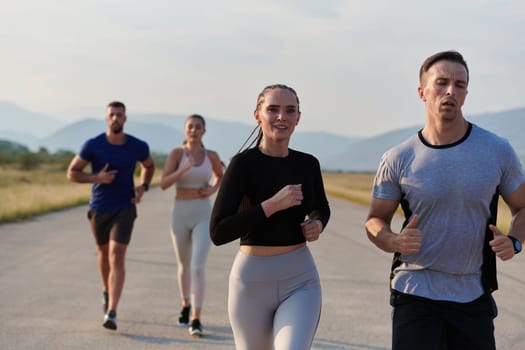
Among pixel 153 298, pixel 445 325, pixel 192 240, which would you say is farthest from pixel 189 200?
pixel 445 325

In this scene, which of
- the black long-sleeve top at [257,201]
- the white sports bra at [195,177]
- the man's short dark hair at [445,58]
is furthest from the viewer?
the white sports bra at [195,177]

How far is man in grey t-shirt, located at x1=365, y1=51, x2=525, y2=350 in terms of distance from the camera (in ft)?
11.7

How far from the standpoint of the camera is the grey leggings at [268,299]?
13.0ft

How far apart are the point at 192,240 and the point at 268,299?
11.2 feet

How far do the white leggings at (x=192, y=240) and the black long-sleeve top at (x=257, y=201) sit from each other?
120 inches

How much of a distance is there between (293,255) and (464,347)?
3.27ft

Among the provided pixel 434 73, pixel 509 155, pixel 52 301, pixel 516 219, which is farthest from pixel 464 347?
pixel 52 301

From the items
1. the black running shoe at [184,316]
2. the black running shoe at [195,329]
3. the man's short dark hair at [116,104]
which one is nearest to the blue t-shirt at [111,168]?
the man's short dark hair at [116,104]

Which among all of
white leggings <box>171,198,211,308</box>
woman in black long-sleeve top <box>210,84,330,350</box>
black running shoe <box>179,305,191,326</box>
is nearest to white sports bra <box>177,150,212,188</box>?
white leggings <box>171,198,211,308</box>

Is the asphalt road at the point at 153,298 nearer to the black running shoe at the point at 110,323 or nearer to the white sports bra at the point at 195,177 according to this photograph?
the black running shoe at the point at 110,323

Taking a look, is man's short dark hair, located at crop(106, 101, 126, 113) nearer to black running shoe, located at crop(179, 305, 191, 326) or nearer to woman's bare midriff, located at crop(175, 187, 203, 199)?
woman's bare midriff, located at crop(175, 187, 203, 199)

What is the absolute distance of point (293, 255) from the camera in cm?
405

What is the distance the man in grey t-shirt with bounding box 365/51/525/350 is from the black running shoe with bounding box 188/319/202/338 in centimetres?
339

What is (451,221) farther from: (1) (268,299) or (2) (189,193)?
(2) (189,193)
